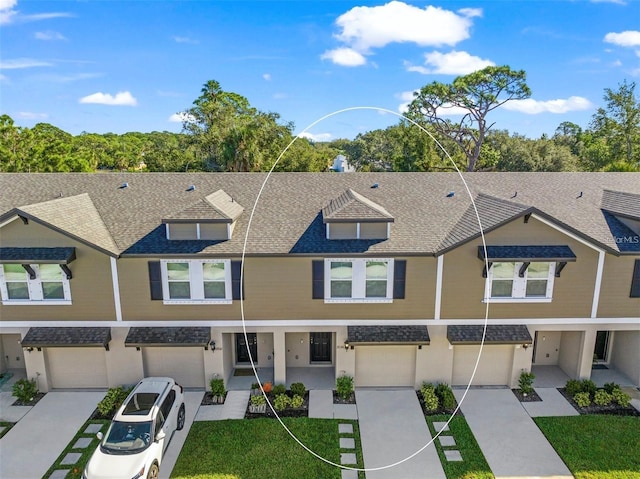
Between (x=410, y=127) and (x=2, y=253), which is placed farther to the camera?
(x=410, y=127)

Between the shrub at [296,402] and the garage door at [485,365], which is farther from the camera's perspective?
the garage door at [485,365]

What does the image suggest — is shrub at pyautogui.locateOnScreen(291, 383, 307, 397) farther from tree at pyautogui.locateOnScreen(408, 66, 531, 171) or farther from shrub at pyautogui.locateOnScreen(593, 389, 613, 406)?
tree at pyautogui.locateOnScreen(408, 66, 531, 171)

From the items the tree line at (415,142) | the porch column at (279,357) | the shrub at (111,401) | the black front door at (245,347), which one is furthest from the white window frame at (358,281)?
the tree line at (415,142)

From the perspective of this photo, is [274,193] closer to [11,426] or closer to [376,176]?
[376,176]

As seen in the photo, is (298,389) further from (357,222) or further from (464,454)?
(357,222)

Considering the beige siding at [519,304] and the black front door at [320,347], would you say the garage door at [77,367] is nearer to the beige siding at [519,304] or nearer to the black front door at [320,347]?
the black front door at [320,347]

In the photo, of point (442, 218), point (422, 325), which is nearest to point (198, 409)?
point (422, 325)
